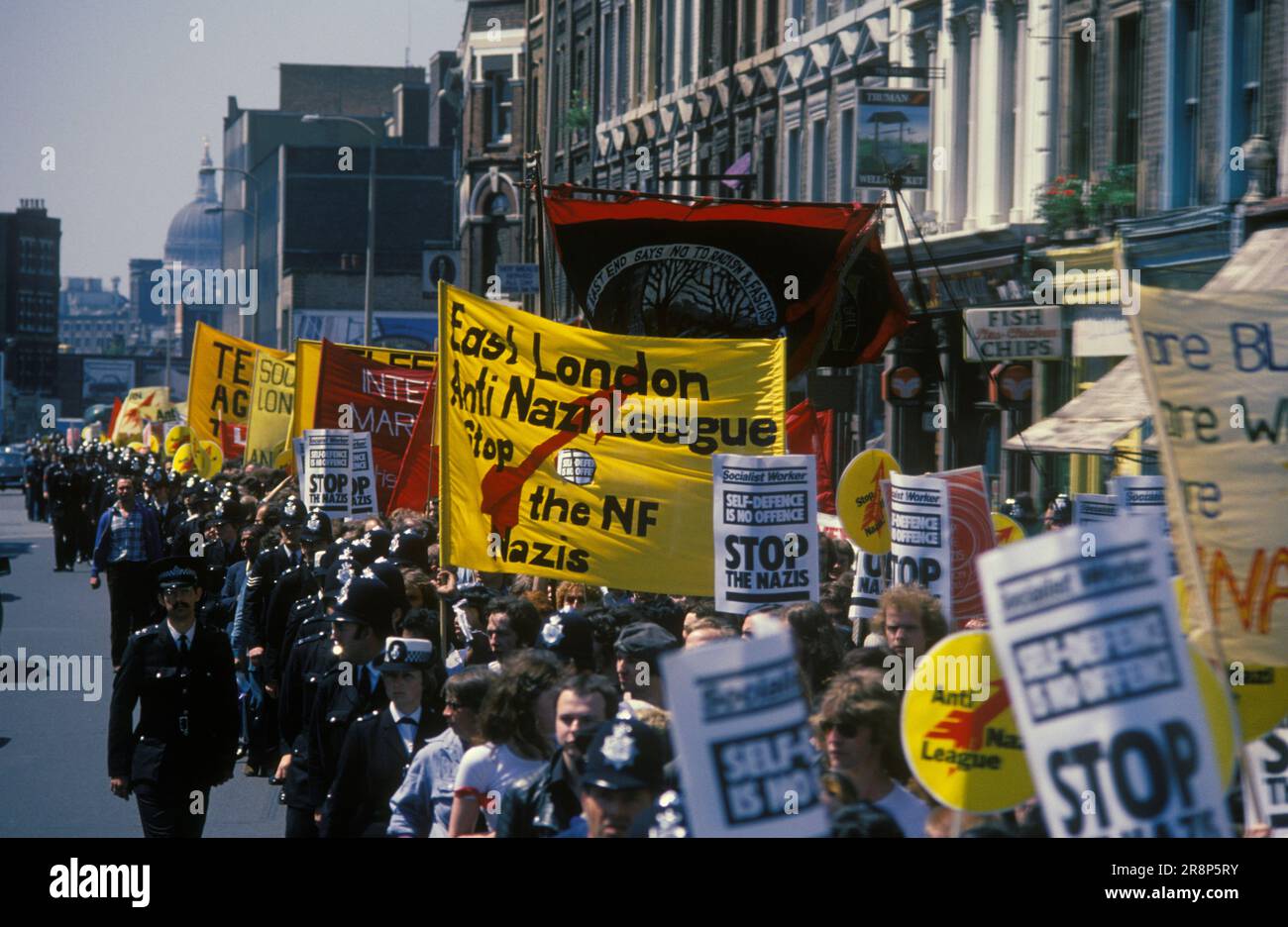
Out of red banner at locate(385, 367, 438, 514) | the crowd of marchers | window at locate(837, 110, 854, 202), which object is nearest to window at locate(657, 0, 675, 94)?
window at locate(837, 110, 854, 202)

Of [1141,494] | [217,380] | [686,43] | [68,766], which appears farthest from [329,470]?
[686,43]

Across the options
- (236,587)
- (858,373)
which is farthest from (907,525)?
(858,373)

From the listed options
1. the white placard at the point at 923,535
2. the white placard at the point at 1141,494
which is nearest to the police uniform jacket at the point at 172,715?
the white placard at the point at 923,535

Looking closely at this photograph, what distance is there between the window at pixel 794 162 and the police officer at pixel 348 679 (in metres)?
24.4

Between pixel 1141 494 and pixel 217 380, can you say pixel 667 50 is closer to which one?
pixel 217 380

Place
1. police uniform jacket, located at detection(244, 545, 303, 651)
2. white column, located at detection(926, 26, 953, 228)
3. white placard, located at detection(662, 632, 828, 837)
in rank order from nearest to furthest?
white placard, located at detection(662, 632, 828, 837), police uniform jacket, located at detection(244, 545, 303, 651), white column, located at detection(926, 26, 953, 228)

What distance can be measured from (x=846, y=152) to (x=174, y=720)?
2182 cm

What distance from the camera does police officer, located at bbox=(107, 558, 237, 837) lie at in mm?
9719

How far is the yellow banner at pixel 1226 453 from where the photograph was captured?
584 centimetres

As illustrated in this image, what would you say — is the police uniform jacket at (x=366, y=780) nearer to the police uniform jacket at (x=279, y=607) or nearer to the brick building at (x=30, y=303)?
the police uniform jacket at (x=279, y=607)

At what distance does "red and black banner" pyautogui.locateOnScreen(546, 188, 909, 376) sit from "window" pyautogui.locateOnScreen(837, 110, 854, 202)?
47.8 ft

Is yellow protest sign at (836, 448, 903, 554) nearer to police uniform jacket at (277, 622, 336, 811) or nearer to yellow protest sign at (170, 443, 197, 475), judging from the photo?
police uniform jacket at (277, 622, 336, 811)

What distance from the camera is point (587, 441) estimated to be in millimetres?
10805
